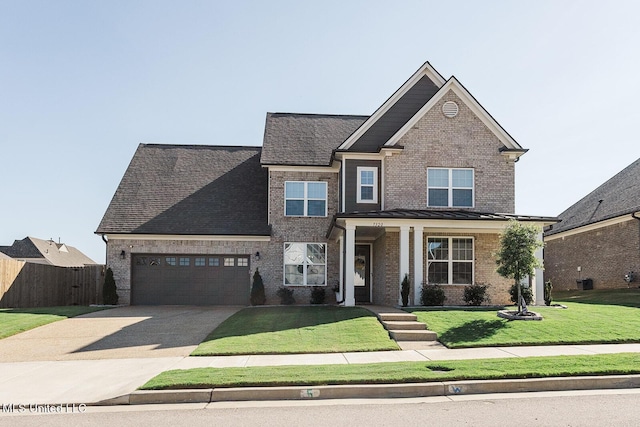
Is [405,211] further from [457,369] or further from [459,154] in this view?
[457,369]

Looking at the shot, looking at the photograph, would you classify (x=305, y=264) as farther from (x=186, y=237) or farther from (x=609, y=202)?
(x=609, y=202)

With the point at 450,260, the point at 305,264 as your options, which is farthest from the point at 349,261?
the point at 305,264

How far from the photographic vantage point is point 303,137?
26422mm

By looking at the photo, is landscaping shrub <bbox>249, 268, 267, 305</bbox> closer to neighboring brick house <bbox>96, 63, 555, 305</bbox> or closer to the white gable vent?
neighboring brick house <bbox>96, 63, 555, 305</bbox>

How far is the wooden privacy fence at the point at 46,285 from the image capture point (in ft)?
70.7

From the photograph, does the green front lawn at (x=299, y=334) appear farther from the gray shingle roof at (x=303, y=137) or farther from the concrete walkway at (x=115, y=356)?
the gray shingle roof at (x=303, y=137)

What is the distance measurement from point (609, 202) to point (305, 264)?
16593 mm

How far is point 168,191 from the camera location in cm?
2597

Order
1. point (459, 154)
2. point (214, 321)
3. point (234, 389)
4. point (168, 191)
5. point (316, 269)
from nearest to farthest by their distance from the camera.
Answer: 1. point (234, 389)
2. point (214, 321)
3. point (459, 154)
4. point (316, 269)
5. point (168, 191)

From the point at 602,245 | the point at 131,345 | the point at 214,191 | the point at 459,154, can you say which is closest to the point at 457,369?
the point at 131,345

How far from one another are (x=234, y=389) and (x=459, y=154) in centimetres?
1504

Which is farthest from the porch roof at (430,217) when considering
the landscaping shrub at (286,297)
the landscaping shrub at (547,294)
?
the landscaping shrub at (286,297)

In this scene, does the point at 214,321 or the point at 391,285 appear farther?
the point at 391,285

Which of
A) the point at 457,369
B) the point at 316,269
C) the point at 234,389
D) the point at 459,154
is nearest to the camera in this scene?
the point at 234,389
